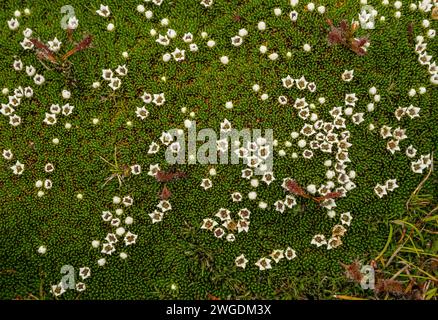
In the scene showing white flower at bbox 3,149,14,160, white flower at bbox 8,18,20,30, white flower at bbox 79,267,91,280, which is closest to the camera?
white flower at bbox 79,267,91,280

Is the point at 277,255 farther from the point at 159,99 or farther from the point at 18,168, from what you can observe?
the point at 18,168

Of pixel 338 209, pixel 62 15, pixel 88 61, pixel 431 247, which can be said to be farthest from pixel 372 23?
pixel 62 15

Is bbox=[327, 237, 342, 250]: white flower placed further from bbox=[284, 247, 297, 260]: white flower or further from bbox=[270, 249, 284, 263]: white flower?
bbox=[270, 249, 284, 263]: white flower

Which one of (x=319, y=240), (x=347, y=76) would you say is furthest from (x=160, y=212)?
(x=347, y=76)

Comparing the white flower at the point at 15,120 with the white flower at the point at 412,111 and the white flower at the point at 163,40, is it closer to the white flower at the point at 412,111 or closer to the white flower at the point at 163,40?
the white flower at the point at 163,40

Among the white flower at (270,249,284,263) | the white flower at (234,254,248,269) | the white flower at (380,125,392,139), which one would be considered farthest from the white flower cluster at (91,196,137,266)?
the white flower at (380,125,392,139)
